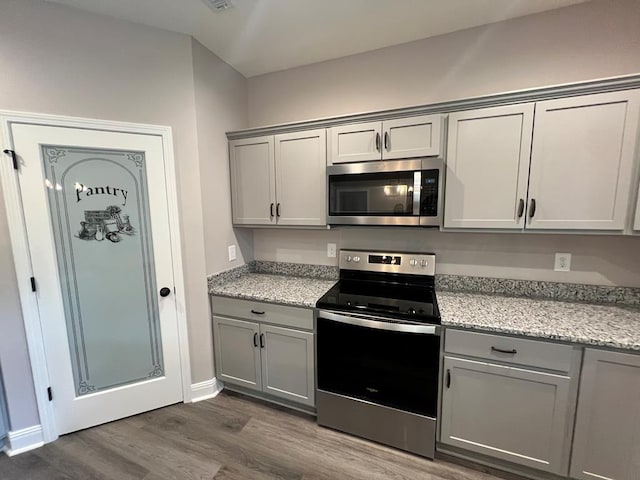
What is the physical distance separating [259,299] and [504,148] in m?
1.98

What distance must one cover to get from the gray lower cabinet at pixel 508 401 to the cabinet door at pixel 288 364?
923 millimetres

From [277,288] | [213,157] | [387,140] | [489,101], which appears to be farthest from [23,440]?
[489,101]

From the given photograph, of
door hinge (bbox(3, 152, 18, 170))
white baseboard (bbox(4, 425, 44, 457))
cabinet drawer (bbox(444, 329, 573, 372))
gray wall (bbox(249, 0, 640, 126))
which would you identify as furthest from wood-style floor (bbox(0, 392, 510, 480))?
gray wall (bbox(249, 0, 640, 126))

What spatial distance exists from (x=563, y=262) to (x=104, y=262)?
3.27 metres

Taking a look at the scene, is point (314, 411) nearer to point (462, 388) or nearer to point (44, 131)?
point (462, 388)

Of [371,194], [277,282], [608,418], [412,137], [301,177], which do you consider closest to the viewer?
[608,418]

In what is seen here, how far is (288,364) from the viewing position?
2.12m

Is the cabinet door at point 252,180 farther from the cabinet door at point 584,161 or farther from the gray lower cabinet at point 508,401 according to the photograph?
the cabinet door at point 584,161

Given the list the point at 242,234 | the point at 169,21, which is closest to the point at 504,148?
the point at 242,234

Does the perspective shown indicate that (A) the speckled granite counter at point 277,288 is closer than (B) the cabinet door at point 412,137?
No

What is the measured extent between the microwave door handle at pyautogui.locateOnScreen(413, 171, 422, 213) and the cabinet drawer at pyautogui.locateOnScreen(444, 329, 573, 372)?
0.79m

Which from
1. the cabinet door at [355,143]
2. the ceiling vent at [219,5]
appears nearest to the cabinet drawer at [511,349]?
the cabinet door at [355,143]

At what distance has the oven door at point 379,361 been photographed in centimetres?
171

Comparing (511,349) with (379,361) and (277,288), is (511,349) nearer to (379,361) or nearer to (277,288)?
(379,361)
